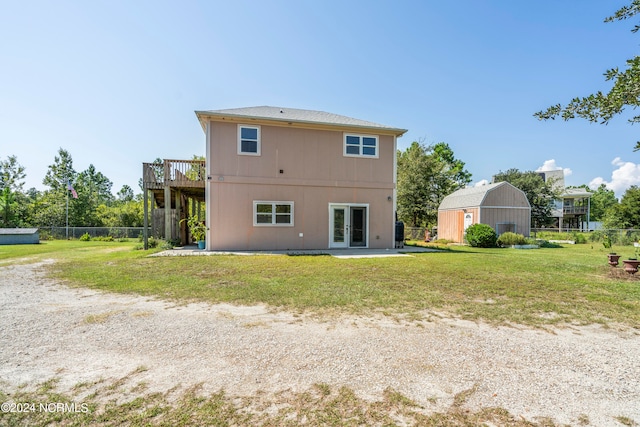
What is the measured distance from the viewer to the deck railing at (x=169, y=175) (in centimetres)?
1345

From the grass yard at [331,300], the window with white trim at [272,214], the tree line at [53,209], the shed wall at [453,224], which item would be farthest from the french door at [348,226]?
the tree line at [53,209]

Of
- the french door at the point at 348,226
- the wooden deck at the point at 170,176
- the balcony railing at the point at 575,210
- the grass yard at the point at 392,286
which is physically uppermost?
the wooden deck at the point at 170,176

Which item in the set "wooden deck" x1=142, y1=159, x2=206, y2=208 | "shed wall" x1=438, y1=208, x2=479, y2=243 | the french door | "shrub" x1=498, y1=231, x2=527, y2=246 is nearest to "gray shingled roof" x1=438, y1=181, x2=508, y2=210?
"shed wall" x1=438, y1=208, x2=479, y2=243

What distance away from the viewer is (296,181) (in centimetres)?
1336

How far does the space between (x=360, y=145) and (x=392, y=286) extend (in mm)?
8963

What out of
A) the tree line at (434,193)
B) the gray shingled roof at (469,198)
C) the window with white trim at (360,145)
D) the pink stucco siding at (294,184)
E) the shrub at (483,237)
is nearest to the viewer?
the pink stucco siding at (294,184)

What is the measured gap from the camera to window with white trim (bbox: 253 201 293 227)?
1309cm

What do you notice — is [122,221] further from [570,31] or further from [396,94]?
[570,31]

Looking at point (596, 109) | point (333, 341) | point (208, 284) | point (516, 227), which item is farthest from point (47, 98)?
point (516, 227)

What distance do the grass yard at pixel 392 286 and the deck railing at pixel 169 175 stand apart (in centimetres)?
452

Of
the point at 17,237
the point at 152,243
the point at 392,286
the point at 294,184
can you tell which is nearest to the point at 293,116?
the point at 294,184

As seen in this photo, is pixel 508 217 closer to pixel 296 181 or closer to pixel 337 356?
pixel 296 181

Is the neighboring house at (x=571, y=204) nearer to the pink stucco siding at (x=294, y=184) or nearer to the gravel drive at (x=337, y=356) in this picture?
the pink stucco siding at (x=294, y=184)

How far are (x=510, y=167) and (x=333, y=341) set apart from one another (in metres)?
37.4
